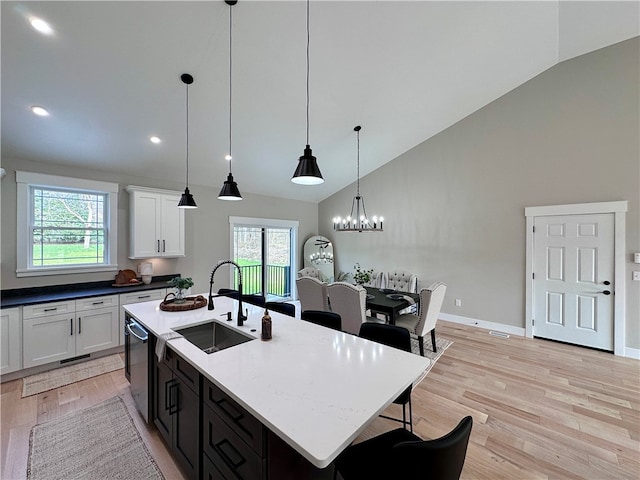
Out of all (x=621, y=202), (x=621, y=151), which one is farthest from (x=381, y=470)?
(x=621, y=151)

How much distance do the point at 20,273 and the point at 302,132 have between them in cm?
420

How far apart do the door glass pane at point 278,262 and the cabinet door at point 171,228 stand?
2115 mm

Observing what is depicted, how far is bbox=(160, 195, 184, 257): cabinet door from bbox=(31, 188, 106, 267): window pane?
82 cm

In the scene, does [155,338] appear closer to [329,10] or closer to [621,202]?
[329,10]

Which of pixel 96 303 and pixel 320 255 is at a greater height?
pixel 320 255

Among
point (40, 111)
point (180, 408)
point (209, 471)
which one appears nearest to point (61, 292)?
point (40, 111)

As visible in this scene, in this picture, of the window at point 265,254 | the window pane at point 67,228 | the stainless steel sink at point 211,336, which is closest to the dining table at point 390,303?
the stainless steel sink at point 211,336

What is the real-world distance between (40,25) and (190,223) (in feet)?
10.2

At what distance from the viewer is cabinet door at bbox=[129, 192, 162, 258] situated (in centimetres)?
404

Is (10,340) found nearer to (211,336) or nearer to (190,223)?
(211,336)

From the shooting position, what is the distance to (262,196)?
608 centimetres

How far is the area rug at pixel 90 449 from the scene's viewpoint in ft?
6.01

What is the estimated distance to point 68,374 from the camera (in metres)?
3.14

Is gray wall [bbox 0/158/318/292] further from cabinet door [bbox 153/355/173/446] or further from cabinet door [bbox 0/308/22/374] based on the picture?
cabinet door [bbox 153/355/173/446]
